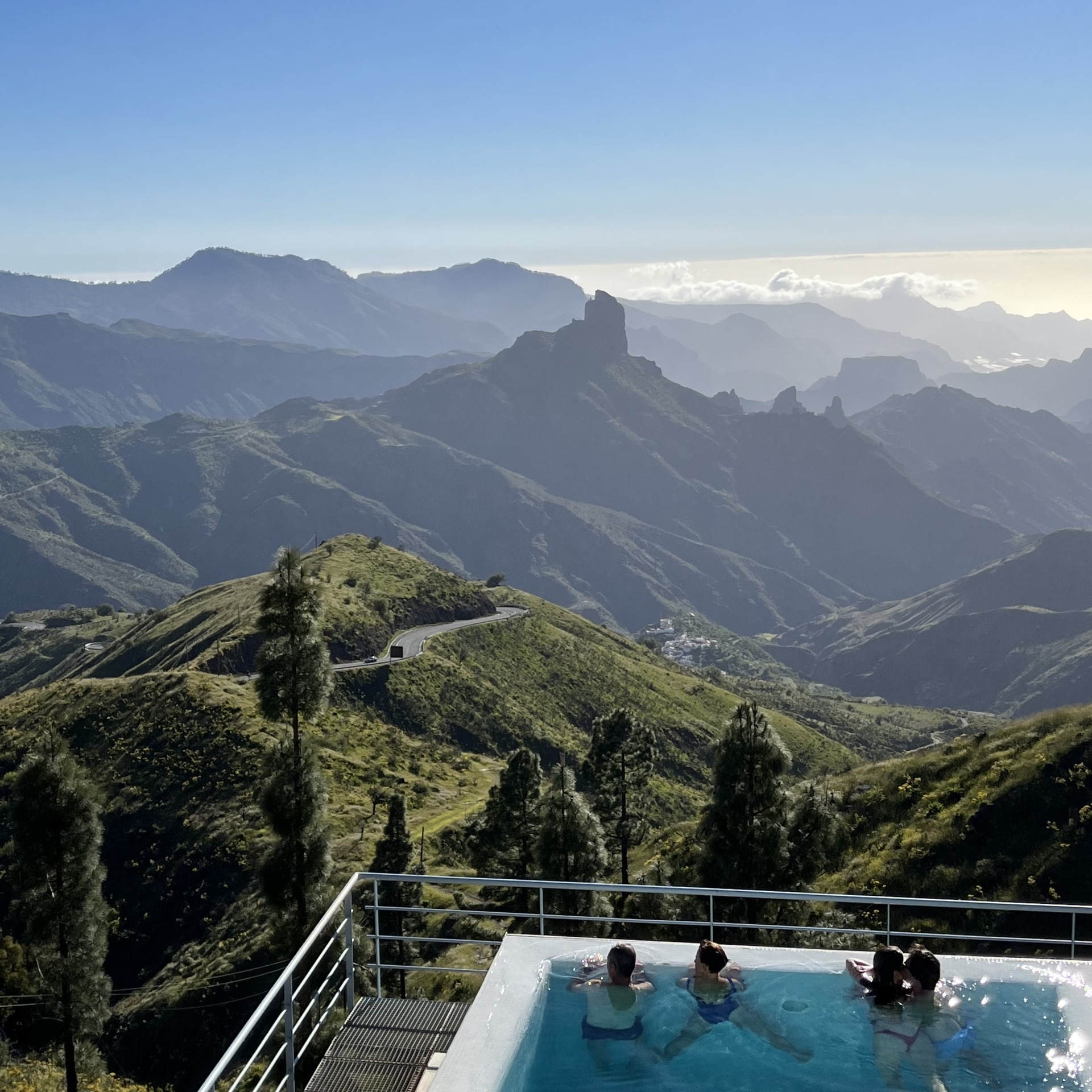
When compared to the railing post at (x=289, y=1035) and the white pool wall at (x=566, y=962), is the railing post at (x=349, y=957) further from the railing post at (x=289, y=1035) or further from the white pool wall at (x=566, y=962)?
the railing post at (x=289, y=1035)

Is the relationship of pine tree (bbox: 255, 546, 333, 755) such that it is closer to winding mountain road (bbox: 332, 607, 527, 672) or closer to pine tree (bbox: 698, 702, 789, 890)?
pine tree (bbox: 698, 702, 789, 890)

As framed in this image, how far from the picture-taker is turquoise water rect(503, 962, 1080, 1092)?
10477 millimetres

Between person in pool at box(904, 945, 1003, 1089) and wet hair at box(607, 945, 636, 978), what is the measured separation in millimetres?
3235

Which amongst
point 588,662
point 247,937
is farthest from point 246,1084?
point 588,662

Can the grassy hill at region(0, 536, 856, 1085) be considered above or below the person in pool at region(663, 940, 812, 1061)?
below

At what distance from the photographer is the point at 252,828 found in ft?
177

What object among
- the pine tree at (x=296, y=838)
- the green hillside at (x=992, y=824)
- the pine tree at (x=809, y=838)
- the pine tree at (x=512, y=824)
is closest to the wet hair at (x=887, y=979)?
the pine tree at (x=296, y=838)

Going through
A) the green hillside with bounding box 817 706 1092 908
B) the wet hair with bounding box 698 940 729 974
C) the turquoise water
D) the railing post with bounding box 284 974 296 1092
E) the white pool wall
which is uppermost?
the railing post with bounding box 284 974 296 1092

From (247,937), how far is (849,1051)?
3937 cm

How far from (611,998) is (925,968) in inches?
143

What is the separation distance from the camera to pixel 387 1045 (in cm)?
1074

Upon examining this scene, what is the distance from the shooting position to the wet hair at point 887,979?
438 inches

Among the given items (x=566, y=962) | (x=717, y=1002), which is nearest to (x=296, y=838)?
(x=566, y=962)

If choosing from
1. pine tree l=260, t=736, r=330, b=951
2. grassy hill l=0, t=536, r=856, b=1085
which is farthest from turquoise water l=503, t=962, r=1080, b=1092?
grassy hill l=0, t=536, r=856, b=1085
